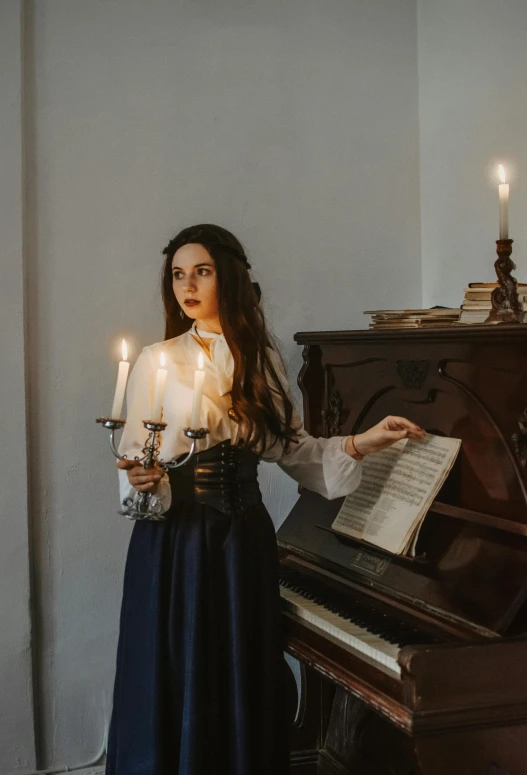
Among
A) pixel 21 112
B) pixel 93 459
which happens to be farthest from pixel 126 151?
pixel 93 459

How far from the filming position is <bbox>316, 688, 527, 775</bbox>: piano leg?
6.10ft

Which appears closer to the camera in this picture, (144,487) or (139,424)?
(144,487)

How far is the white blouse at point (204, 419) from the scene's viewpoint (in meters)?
2.27

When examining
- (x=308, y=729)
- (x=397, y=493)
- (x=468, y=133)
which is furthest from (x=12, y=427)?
(x=468, y=133)

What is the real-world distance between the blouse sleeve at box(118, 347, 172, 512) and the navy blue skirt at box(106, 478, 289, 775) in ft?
0.43

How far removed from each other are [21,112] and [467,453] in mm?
1832

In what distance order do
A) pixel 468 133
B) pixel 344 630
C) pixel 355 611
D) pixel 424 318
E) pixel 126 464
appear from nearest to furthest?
pixel 126 464 → pixel 344 630 → pixel 355 611 → pixel 424 318 → pixel 468 133

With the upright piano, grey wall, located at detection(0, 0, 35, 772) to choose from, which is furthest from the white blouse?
grey wall, located at detection(0, 0, 35, 772)

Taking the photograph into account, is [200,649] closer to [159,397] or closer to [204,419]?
[204,419]

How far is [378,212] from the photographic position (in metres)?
3.34

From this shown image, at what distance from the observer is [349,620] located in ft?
7.21

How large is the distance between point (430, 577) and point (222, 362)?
0.76 meters

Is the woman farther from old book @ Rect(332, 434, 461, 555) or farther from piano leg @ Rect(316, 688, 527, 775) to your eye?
piano leg @ Rect(316, 688, 527, 775)

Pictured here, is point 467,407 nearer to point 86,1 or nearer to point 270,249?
point 270,249
